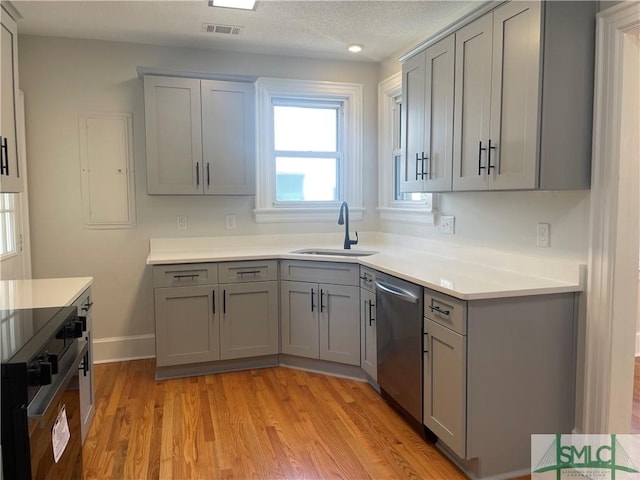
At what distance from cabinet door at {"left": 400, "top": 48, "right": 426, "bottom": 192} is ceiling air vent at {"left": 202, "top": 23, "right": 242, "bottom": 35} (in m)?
1.26

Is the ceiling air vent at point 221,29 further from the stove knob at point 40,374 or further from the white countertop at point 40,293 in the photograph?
the stove knob at point 40,374

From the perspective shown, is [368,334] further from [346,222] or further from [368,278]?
[346,222]

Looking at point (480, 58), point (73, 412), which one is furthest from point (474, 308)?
point (73, 412)

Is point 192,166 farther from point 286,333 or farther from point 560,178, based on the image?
point 560,178

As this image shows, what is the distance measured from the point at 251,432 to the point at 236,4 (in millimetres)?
2605

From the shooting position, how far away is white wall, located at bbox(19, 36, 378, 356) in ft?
11.7

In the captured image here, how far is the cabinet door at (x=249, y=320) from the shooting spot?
3.48 meters

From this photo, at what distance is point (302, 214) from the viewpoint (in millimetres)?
4188

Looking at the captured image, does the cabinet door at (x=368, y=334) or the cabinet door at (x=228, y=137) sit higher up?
the cabinet door at (x=228, y=137)

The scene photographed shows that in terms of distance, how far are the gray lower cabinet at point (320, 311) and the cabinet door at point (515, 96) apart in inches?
53.3

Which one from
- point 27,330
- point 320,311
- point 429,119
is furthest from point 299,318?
point 27,330

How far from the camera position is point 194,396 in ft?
10.3

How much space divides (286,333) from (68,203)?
1965 mm

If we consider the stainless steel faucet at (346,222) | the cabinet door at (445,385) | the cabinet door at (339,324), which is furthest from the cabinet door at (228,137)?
the cabinet door at (445,385)
